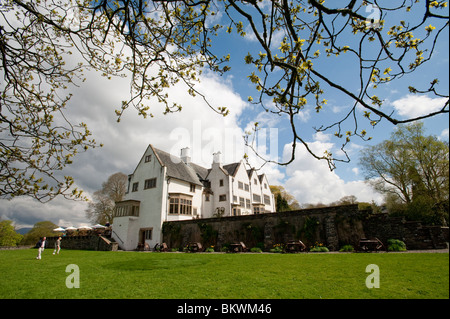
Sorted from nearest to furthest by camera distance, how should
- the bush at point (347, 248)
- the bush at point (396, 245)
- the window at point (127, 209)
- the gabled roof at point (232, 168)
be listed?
the bush at point (396, 245) < the bush at point (347, 248) < the window at point (127, 209) < the gabled roof at point (232, 168)

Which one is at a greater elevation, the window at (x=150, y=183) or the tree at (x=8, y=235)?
the window at (x=150, y=183)

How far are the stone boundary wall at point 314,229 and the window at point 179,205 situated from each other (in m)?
4.72

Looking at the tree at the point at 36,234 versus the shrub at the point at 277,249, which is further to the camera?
the tree at the point at 36,234

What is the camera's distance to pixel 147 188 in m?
29.5

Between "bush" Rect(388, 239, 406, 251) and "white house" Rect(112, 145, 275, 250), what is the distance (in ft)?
67.3

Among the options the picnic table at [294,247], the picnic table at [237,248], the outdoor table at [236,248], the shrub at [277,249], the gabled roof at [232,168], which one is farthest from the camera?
the gabled roof at [232,168]

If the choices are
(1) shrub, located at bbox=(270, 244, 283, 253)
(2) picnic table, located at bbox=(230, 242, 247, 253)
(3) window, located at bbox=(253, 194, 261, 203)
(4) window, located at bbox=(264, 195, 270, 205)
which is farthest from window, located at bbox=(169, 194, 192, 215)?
(4) window, located at bbox=(264, 195, 270, 205)

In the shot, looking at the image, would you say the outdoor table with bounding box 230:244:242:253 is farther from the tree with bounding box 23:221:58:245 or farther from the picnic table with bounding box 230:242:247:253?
the tree with bounding box 23:221:58:245

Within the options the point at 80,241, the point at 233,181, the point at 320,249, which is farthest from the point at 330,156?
the point at 80,241

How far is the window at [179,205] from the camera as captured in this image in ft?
92.0

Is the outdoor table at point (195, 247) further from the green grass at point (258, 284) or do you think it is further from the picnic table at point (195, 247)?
the green grass at point (258, 284)

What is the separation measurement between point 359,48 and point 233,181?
32.5 metres

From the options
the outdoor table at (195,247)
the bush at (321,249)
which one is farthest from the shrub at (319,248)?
the outdoor table at (195,247)
